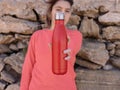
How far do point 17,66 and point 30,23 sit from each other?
329 millimetres

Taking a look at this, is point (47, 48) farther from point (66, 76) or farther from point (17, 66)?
point (17, 66)

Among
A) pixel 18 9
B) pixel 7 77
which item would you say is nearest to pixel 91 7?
pixel 18 9

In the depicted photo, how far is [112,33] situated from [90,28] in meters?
0.16

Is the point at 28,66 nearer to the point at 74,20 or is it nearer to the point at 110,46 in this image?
the point at 74,20

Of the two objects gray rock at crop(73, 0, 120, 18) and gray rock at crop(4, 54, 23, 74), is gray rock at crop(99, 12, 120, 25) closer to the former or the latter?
gray rock at crop(73, 0, 120, 18)

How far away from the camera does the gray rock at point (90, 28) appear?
220 centimetres

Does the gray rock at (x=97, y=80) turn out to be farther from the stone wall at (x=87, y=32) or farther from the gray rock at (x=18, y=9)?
the gray rock at (x=18, y=9)

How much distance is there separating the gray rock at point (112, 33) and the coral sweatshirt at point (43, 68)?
1.30 feet

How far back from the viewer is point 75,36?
1.90 m

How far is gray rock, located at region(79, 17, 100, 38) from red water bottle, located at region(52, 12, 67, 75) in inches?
23.3

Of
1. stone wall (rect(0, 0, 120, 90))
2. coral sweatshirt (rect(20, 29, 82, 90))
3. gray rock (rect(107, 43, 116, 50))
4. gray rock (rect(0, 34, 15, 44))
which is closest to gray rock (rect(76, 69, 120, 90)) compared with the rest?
stone wall (rect(0, 0, 120, 90))

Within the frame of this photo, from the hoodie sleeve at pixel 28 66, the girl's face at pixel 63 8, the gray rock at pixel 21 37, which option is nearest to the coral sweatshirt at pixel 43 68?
the hoodie sleeve at pixel 28 66

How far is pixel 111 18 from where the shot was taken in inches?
85.1

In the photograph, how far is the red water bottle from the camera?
63.1 inches
